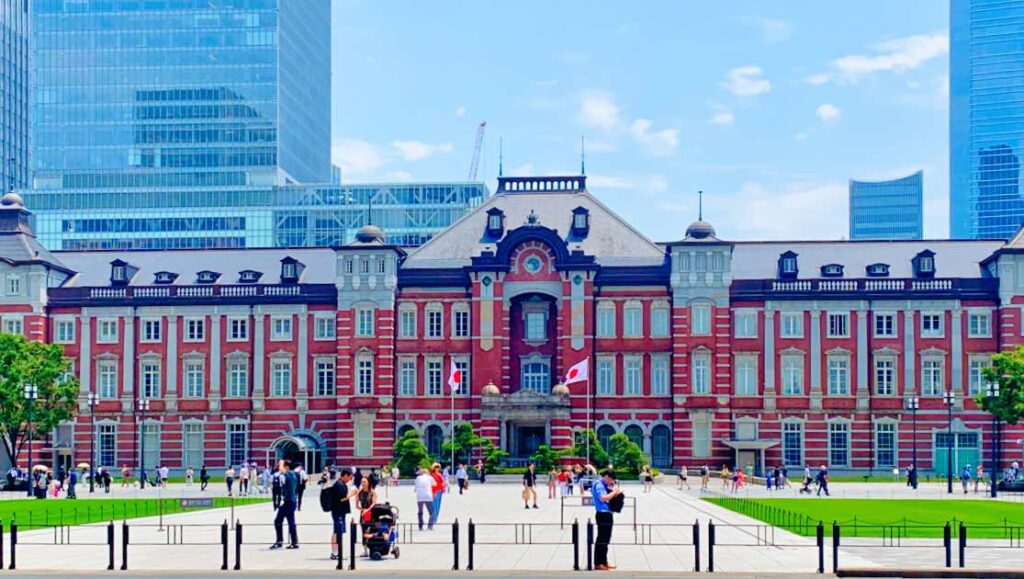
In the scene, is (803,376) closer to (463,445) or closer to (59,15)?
(463,445)

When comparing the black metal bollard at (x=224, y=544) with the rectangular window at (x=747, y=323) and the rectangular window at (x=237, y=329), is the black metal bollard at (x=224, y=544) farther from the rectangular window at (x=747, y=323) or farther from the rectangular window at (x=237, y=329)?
the rectangular window at (x=237, y=329)

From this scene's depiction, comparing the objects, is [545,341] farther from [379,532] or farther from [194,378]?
[379,532]

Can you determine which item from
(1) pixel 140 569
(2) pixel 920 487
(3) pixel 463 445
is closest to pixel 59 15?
(3) pixel 463 445

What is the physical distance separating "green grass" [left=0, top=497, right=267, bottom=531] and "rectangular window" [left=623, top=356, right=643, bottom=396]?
3369cm

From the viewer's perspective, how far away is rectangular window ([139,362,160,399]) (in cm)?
10250

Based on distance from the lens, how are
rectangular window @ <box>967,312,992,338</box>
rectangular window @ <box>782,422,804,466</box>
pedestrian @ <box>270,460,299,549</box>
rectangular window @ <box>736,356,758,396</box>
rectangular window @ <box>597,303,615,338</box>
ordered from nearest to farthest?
pedestrian @ <box>270,460,299,549</box> < rectangular window @ <box>967,312,992,338</box> < rectangular window @ <box>782,422,804,466</box> < rectangular window @ <box>736,356,758,396</box> < rectangular window @ <box>597,303,615,338</box>

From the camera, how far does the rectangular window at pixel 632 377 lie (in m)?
99.1

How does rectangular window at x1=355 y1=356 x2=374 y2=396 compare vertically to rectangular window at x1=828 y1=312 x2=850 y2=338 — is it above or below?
below

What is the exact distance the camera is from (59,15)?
593ft

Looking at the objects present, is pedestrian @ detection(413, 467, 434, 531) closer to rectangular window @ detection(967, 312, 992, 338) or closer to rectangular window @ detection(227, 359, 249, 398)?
rectangular window @ detection(227, 359, 249, 398)

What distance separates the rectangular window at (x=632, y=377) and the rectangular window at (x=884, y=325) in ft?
47.0

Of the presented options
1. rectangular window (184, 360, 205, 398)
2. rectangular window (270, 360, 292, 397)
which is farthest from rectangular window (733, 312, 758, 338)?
rectangular window (184, 360, 205, 398)

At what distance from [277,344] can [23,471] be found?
1707cm

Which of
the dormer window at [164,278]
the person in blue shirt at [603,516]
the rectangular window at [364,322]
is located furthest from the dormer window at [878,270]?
the person in blue shirt at [603,516]
